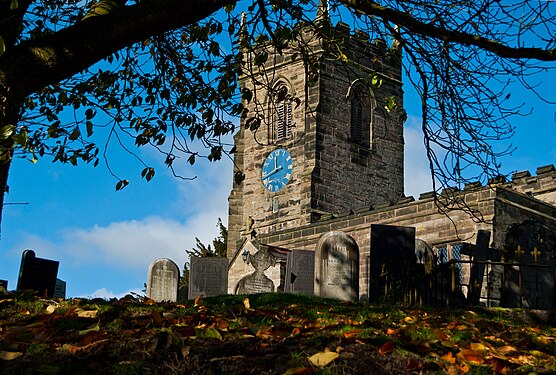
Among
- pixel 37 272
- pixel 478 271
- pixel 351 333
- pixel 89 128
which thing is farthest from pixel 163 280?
pixel 351 333

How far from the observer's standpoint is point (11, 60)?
7.87 metres

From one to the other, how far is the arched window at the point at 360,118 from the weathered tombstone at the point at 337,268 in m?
26.3

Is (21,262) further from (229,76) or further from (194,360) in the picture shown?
(194,360)

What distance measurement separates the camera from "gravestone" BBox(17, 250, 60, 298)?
15242 mm

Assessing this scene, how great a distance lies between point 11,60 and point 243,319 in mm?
3330

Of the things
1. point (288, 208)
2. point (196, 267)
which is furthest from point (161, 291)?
point (288, 208)

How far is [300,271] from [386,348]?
13280 millimetres

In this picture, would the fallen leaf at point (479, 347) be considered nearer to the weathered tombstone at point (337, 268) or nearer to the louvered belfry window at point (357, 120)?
the weathered tombstone at point (337, 268)

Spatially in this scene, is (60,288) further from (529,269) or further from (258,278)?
(529,269)

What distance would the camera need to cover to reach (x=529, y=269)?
50.2 feet

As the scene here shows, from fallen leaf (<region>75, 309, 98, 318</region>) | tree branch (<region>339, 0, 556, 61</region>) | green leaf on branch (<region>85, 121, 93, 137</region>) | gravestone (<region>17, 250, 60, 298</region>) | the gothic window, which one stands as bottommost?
fallen leaf (<region>75, 309, 98, 318</region>)

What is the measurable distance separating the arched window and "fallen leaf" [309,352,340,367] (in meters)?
35.0

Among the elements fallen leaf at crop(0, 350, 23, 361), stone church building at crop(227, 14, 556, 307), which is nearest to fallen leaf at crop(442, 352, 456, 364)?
fallen leaf at crop(0, 350, 23, 361)

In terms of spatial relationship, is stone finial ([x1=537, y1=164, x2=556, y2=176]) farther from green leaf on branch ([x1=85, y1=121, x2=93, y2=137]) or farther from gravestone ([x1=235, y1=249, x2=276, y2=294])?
green leaf on branch ([x1=85, y1=121, x2=93, y2=137])
